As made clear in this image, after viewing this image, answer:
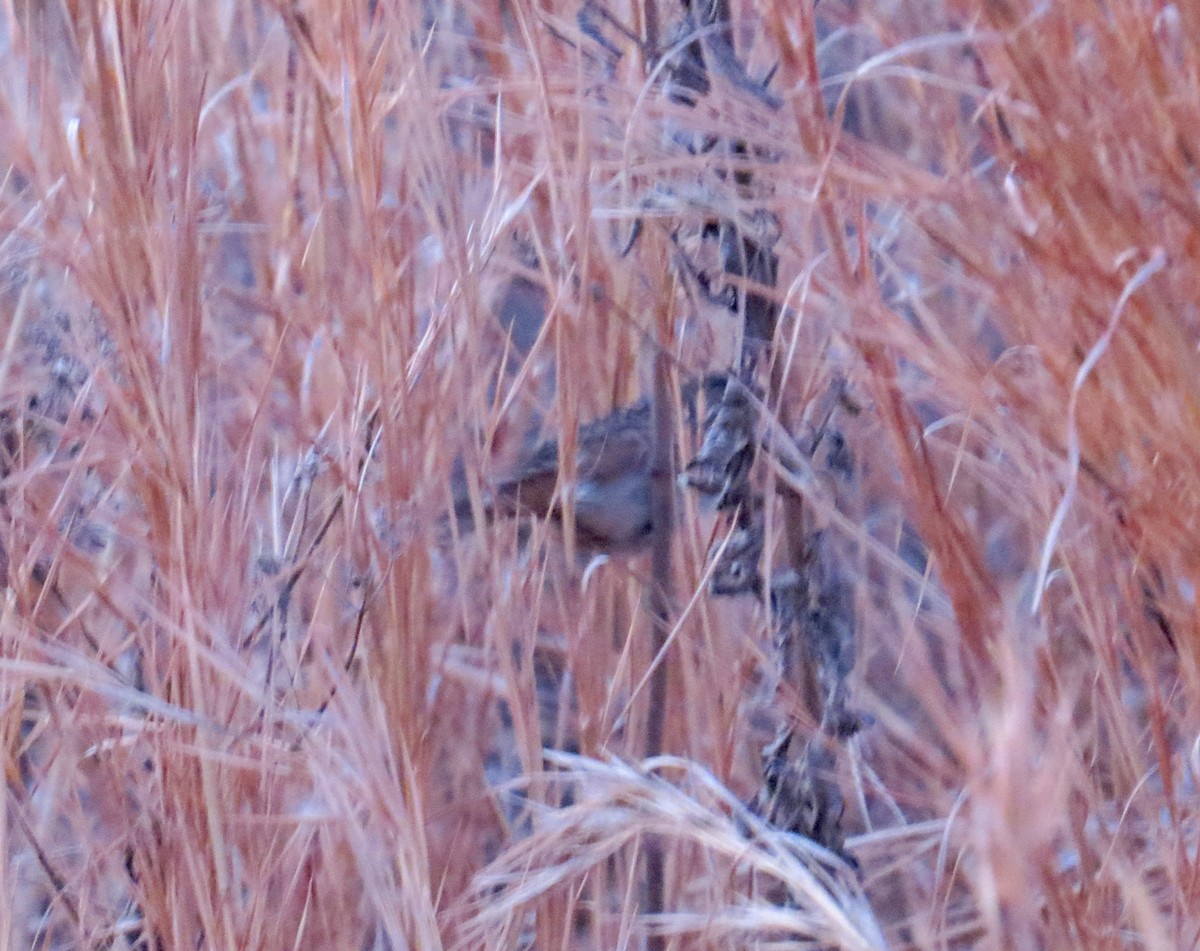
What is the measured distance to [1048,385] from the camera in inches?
23.4

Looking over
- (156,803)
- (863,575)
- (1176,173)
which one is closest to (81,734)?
(156,803)

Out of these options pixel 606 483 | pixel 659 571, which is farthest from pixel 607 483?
pixel 659 571

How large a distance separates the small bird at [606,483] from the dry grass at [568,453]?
4 centimetres

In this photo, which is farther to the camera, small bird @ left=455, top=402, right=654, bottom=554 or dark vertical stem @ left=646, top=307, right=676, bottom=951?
small bird @ left=455, top=402, right=654, bottom=554

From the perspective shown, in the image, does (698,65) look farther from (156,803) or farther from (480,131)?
(156,803)

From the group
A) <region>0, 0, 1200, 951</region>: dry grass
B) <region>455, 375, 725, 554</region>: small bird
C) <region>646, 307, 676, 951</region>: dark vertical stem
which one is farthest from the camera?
<region>455, 375, 725, 554</region>: small bird

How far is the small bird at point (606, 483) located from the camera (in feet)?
3.12

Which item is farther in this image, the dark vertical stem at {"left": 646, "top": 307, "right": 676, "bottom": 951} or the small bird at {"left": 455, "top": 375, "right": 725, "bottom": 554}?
the small bird at {"left": 455, "top": 375, "right": 725, "bottom": 554}

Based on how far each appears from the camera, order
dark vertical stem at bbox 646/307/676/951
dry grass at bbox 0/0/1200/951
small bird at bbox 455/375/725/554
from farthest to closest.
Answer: small bird at bbox 455/375/725/554, dark vertical stem at bbox 646/307/676/951, dry grass at bbox 0/0/1200/951

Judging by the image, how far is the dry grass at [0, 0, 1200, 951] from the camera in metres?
0.56

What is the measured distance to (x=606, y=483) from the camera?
967 millimetres

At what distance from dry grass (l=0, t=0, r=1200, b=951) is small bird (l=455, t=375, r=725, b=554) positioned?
4 cm

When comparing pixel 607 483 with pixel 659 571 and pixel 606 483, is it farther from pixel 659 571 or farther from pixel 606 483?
pixel 659 571

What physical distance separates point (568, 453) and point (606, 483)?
16cm
